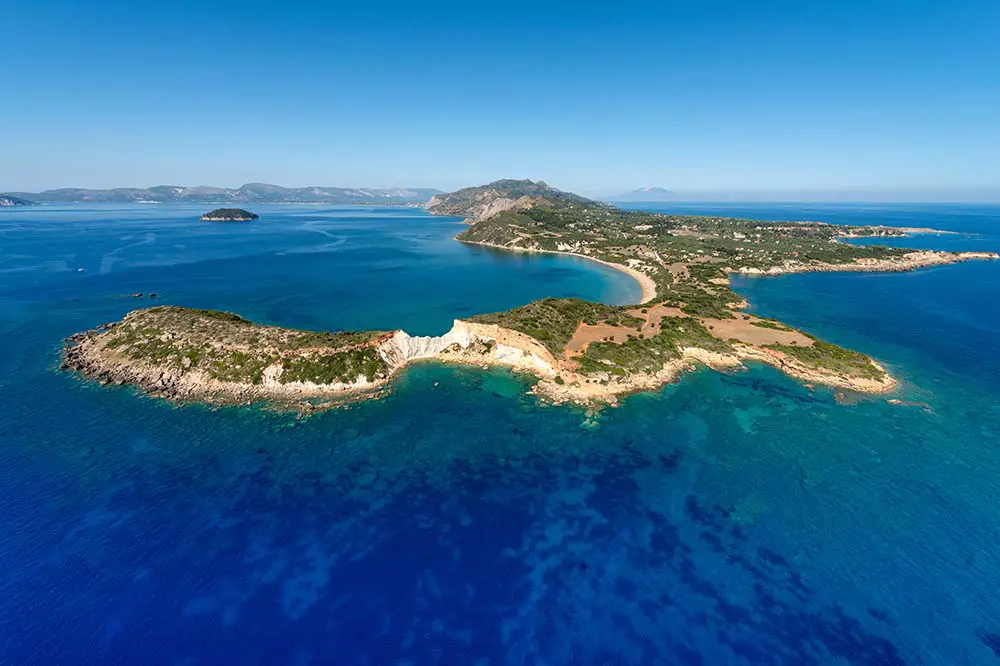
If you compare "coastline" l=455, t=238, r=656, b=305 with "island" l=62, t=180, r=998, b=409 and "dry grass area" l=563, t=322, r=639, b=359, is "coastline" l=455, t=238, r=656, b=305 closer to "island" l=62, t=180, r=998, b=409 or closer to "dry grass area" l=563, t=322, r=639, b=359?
"island" l=62, t=180, r=998, b=409

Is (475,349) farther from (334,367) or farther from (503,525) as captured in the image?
(503,525)

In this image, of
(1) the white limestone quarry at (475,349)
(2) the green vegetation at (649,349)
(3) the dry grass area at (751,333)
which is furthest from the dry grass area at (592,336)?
(3) the dry grass area at (751,333)

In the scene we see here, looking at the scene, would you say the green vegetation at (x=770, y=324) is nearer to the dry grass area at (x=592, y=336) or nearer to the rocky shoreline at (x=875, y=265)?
the dry grass area at (x=592, y=336)

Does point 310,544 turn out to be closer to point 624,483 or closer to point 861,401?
point 624,483

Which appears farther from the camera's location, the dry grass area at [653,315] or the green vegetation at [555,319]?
the dry grass area at [653,315]

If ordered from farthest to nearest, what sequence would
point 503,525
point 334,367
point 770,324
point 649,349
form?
point 770,324 < point 649,349 < point 334,367 < point 503,525

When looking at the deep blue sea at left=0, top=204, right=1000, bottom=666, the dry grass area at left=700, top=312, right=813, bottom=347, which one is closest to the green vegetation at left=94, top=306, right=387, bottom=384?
the deep blue sea at left=0, top=204, right=1000, bottom=666

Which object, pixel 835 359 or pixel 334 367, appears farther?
pixel 835 359

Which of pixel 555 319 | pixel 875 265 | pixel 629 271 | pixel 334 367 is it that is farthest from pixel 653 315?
pixel 875 265

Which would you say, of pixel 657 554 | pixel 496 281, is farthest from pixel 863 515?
pixel 496 281
